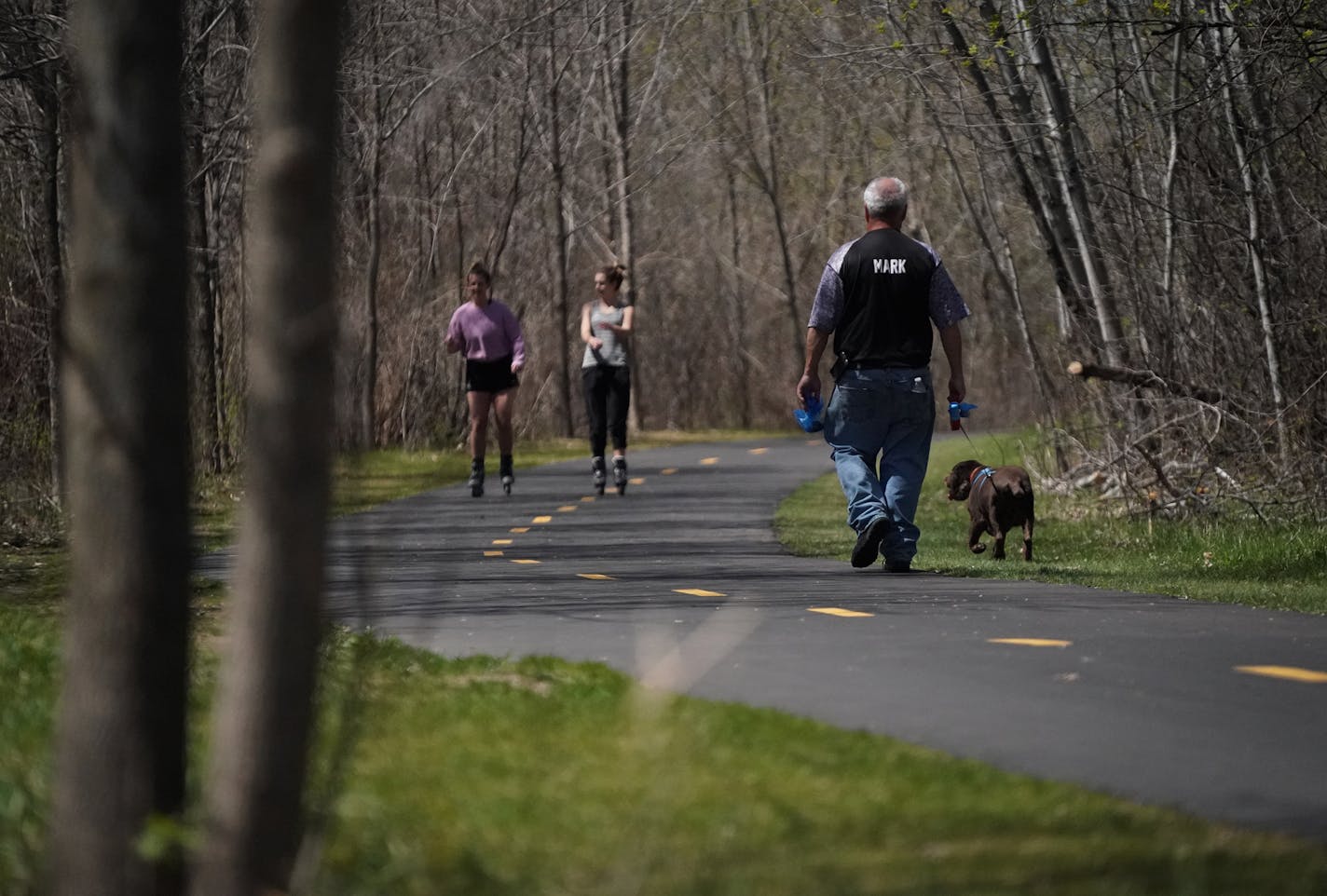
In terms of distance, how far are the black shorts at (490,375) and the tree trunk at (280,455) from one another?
15562 millimetres

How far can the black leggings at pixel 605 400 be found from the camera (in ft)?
63.5

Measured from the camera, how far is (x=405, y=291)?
30.5 metres

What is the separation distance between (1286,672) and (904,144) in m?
17.3

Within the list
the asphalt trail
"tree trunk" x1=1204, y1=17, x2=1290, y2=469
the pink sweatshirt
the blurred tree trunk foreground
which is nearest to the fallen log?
"tree trunk" x1=1204, y1=17, x2=1290, y2=469

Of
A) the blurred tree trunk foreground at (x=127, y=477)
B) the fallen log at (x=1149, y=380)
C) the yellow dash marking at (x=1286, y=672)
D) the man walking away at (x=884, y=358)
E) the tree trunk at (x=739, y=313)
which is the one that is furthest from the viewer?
the tree trunk at (x=739, y=313)

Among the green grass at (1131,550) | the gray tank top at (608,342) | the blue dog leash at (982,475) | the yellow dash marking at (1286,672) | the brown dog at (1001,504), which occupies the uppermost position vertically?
the gray tank top at (608,342)

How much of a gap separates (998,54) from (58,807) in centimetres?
1479

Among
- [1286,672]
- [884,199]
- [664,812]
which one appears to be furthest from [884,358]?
[664,812]

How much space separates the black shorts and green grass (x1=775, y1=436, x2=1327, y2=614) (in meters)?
3.06

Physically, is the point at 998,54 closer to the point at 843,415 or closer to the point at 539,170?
the point at 843,415

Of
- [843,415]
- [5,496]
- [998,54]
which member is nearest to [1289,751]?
[843,415]

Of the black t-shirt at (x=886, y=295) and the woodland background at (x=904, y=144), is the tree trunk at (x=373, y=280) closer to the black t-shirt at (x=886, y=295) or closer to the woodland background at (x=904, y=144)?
the woodland background at (x=904, y=144)

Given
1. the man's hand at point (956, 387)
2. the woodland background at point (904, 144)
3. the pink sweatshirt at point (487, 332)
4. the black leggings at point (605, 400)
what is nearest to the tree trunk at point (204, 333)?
the woodland background at point (904, 144)

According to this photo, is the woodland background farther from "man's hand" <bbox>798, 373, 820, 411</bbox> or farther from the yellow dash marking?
the yellow dash marking
